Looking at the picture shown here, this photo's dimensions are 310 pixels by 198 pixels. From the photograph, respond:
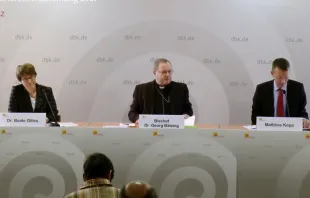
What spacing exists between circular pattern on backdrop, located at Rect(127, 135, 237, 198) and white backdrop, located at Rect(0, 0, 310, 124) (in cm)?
255

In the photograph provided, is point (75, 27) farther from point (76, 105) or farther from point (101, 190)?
point (101, 190)

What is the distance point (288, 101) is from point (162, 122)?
1738 millimetres

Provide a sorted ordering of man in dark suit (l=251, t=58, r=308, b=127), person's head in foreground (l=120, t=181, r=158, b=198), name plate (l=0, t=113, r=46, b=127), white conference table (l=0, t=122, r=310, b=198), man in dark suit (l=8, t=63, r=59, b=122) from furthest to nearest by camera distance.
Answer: man in dark suit (l=251, t=58, r=308, b=127)
man in dark suit (l=8, t=63, r=59, b=122)
name plate (l=0, t=113, r=46, b=127)
white conference table (l=0, t=122, r=310, b=198)
person's head in foreground (l=120, t=181, r=158, b=198)

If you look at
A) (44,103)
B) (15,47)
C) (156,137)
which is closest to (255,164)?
(156,137)

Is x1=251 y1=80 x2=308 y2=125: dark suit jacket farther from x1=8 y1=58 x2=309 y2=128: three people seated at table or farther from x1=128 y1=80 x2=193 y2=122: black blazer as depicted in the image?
x1=128 y1=80 x2=193 y2=122: black blazer

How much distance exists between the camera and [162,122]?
11.5 ft

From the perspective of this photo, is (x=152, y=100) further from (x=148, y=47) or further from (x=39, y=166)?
(x=39, y=166)

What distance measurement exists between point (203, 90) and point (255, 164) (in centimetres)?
259

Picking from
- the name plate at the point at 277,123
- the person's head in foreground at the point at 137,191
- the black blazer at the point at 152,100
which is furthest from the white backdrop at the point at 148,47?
the person's head in foreground at the point at 137,191

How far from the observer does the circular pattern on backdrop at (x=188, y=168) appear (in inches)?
135

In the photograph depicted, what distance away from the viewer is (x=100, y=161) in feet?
8.16

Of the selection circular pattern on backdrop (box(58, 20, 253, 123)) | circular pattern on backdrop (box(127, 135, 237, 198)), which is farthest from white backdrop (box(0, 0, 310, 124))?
circular pattern on backdrop (box(127, 135, 237, 198))

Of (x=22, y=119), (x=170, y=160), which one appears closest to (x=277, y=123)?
(x=170, y=160)

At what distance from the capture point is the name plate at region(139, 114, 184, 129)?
351cm
